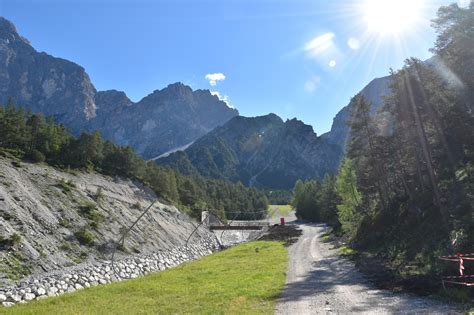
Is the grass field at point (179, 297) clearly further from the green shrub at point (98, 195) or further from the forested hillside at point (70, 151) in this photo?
the forested hillside at point (70, 151)

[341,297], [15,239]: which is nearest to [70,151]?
[15,239]

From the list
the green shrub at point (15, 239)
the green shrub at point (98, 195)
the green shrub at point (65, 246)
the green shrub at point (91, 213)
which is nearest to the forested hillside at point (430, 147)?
the green shrub at point (65, 246)

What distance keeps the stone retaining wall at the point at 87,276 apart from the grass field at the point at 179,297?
1185 mm

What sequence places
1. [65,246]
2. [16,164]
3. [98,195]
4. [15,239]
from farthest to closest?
[98,195] → [16,164] → [65,246] → [15,239]

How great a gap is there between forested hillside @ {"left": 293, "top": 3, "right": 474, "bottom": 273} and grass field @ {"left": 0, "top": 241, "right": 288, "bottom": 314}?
40.2 ft

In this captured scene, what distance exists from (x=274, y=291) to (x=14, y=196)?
28.8 metres

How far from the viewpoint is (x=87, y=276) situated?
110ft

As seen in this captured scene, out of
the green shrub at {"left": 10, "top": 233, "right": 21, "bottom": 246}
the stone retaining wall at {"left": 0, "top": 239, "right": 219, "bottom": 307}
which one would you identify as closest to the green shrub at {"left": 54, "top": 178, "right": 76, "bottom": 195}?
the stone retaining wall at {"left": 0, "top": 239, "right": 219, "bottom": 307}

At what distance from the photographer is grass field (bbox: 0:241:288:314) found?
22.5 meters

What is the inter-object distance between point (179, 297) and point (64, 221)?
808 inches

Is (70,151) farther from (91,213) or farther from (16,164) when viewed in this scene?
(91,213)

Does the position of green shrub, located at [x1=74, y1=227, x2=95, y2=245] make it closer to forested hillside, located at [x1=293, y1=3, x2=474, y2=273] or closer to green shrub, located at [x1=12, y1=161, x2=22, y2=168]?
green shrub, located at [x1=12, y1=161, x2=22, y2=168]

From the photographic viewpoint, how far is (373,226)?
176 feet

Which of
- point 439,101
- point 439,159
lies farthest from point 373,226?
point 439,101
